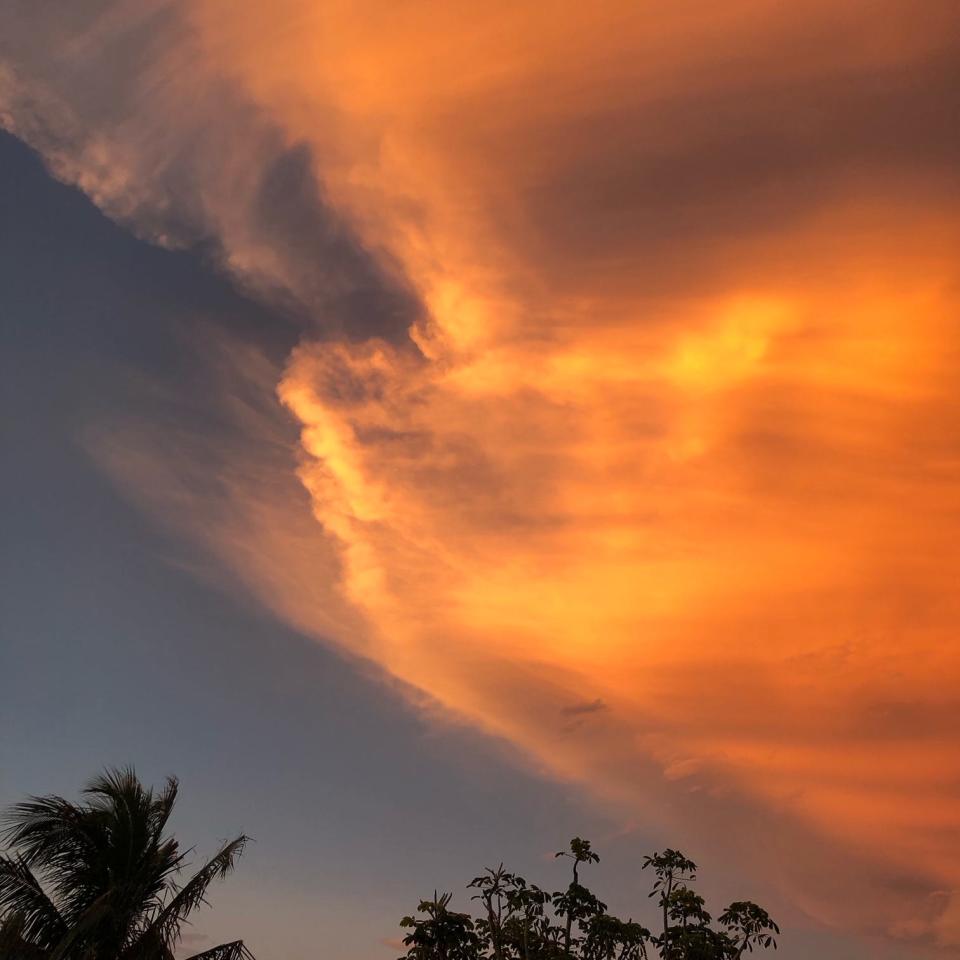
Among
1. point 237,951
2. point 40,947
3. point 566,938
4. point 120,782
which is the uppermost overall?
point 566,938

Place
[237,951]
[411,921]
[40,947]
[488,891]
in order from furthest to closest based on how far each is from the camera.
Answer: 1. [488,891]
2. [411,921]
3. [237,951]
4. [40,947]

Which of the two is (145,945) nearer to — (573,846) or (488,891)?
(488,891)

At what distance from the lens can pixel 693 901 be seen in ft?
88.7

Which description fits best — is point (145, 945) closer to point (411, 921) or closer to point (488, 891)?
point (411, 921)

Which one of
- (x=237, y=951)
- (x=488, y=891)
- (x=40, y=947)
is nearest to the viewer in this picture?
(x=40, y=947)

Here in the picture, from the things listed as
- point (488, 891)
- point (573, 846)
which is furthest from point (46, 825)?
point (573, 846)

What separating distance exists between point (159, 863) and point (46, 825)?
111 inches

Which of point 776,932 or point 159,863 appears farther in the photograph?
Result: point 776,932

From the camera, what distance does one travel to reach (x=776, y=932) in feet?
88.8

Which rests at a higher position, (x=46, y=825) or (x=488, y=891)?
(x=488, y=891)

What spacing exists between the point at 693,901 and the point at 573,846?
4.50 m

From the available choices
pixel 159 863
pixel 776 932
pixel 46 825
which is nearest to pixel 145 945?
pixel 159 863

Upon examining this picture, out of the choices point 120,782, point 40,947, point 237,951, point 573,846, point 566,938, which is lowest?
point 40,947

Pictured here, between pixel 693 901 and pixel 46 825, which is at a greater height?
pixel 693 901
